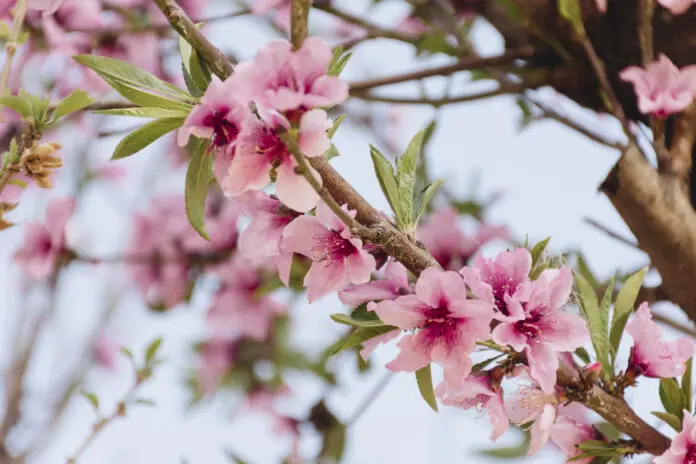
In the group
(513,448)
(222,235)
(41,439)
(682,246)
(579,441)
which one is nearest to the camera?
(579,441)

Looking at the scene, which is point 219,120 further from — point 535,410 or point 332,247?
point 535,410

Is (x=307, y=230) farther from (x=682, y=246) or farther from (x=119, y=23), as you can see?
(x=119, y=23)

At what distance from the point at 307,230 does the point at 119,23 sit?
1.51 metres

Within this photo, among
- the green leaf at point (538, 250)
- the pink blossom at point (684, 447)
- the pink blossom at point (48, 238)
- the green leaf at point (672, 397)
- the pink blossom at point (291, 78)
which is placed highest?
the pink blossom at point (291, 78)

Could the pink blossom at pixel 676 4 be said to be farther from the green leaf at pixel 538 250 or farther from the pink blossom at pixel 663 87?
the green leaf at pixel 538 250

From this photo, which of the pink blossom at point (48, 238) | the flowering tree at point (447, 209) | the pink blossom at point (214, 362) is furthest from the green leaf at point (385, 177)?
the pink blossom at point (214, 362)

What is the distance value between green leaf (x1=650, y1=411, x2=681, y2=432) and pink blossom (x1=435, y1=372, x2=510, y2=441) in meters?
0.14

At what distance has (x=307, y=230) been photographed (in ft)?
2.04

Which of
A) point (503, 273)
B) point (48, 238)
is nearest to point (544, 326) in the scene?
point (503, 273)

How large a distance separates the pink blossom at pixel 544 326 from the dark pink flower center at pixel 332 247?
5.5 inches

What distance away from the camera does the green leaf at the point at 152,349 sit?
42.1 inches

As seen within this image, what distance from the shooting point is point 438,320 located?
23.1 inches

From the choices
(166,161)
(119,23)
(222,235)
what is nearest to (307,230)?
(222,235)

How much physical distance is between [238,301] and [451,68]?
2.74 ft
